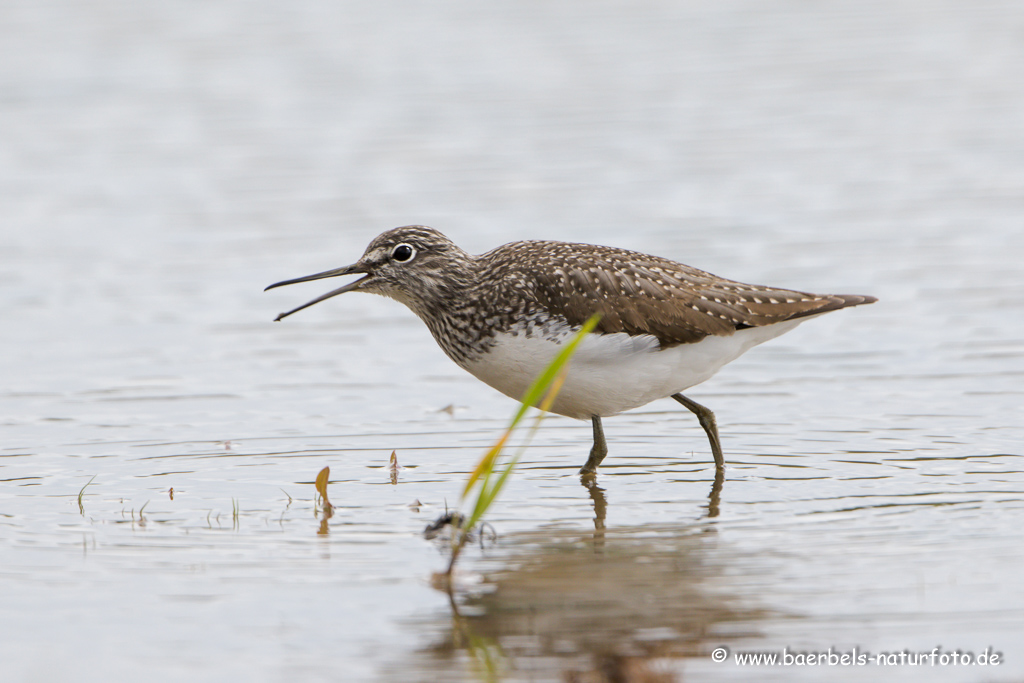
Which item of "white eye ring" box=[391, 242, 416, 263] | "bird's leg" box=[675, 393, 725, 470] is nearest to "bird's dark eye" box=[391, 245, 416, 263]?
"white eye ring" box=[391, 242, 416, 263]

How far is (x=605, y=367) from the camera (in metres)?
8.55

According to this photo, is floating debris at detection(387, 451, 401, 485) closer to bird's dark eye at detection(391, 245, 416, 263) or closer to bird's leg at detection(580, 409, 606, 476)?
bird's leg at detection(580, 409, 606, 476)

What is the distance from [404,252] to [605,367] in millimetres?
1740

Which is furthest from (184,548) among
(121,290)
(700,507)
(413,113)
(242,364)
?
(413,113)

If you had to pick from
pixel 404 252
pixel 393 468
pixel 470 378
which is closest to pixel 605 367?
pixel 393 468

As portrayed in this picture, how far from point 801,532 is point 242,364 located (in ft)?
20.3

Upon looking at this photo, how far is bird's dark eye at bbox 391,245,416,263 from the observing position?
9289mm

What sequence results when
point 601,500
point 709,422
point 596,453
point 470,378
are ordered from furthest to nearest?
point 470,378
point 709,422
point 596,453
point 601,500

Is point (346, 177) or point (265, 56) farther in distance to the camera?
point (265, 56)

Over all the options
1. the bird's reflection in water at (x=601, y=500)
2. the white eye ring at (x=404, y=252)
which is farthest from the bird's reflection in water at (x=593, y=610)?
the white eye ring at (x=404, y=252)

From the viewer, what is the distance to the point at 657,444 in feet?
32.4

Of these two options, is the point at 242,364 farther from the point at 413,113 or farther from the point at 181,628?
the point at 413,113

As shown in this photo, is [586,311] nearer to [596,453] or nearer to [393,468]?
[596,453]

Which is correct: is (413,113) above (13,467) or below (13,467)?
above
